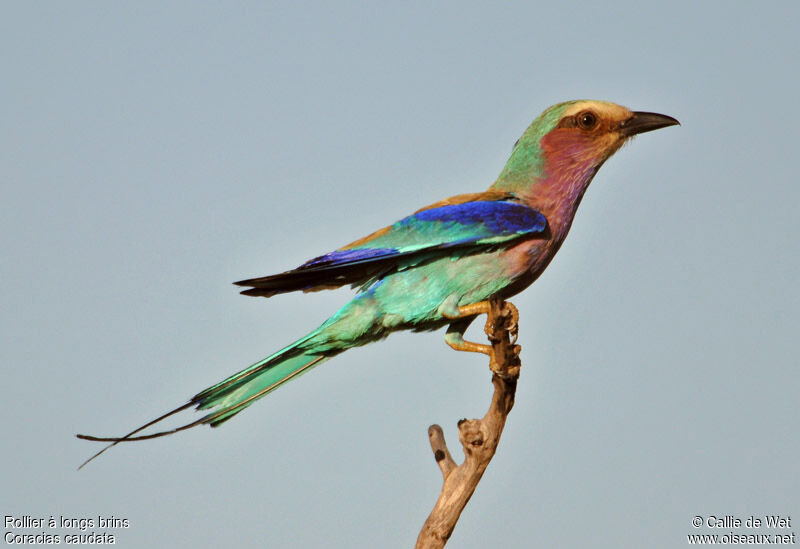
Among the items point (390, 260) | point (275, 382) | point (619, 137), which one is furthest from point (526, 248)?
point (275, 382)

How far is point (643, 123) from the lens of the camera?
6719mm

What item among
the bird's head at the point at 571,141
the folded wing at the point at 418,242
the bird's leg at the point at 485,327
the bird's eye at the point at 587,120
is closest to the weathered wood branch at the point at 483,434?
the bird's leg at the point at 485,327

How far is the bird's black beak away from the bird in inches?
35.9

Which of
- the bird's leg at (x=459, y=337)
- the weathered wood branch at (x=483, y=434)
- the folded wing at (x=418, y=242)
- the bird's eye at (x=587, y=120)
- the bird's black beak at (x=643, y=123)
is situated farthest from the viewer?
the bird's black beak at (x=643, y=123)

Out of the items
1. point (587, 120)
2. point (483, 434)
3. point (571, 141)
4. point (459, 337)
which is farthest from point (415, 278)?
point (587, 120)

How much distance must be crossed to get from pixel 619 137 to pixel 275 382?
302cm

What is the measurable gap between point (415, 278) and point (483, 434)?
1.10 meters

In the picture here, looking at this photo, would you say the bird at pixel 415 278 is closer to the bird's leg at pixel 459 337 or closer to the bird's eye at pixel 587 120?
the bird's leg at pixel 459 337

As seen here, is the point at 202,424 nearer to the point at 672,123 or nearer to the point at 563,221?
the point at 563,221

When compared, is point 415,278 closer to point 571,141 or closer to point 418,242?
point 418,242

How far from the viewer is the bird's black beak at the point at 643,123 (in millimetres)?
6699

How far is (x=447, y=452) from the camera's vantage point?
19.3 ft

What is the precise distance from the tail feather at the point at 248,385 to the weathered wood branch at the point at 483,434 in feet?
3.79

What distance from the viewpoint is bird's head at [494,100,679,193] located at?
648 centimetres
